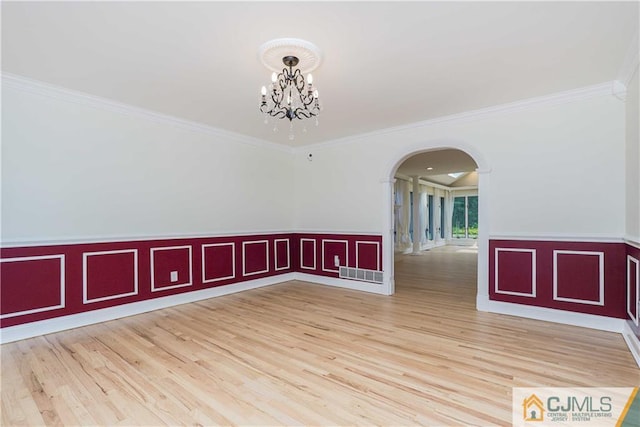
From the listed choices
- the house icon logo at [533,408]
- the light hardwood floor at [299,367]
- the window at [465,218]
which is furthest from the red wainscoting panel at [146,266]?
the window at [465,218]

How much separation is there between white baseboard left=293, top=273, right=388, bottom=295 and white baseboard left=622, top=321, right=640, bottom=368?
2701mm

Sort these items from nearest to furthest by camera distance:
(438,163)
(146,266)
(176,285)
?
(146,266), (176,285), (438,163)

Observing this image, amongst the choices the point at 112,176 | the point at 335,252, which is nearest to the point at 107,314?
the point at 112,176

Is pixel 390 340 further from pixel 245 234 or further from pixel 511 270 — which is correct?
pixel 245 234

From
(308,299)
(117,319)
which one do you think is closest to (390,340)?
(308,299)

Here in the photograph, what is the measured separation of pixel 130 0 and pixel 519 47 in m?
2.85

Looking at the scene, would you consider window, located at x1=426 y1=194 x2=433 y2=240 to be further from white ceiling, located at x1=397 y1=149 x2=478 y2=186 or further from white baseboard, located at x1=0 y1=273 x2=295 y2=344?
white baseboard, located at x1=0 y1=273 x2=295 y2=344

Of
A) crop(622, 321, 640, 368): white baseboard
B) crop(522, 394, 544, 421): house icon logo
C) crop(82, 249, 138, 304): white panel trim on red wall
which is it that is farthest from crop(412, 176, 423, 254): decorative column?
crop(522, 394, 544, 421): house icon logo

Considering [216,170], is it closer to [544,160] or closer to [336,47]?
[336,47]

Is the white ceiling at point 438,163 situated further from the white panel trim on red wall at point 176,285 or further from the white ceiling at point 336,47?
the white panel trim on red wall at point 176,285

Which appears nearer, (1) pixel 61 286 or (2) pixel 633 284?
(2) pixel 633 284

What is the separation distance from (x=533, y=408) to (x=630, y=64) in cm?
300

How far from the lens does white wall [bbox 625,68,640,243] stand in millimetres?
2834

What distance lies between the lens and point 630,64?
2.83 metres
